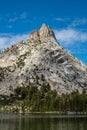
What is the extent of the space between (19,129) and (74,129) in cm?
1961

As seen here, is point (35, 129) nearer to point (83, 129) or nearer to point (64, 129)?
point (64, 129)

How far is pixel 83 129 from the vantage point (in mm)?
105875

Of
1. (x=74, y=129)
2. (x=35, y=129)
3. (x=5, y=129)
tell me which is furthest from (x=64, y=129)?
(x=5, y=129)

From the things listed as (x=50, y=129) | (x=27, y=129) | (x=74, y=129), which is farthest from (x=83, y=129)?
(x=27, y=129)

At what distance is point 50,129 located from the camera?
10569 centimetres

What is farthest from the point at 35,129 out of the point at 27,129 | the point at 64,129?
the point at 64,129

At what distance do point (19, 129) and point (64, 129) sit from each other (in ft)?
52.8

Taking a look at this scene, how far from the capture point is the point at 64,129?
107m

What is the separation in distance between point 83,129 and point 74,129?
323 centimetres

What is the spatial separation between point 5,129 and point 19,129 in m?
6.35

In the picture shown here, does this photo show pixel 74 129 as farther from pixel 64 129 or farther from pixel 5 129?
pixel 5 129

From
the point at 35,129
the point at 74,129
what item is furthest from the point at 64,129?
the point at 35,129

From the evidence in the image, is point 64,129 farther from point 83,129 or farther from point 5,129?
point 5,129

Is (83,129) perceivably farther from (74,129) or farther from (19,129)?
(19,129)
